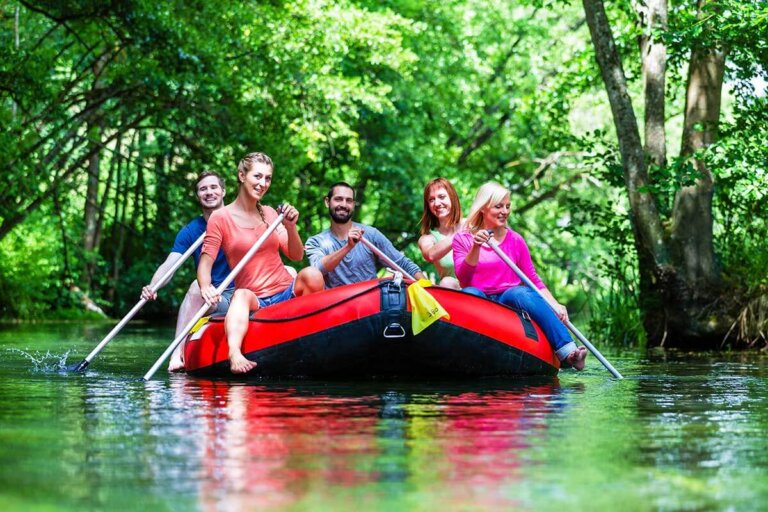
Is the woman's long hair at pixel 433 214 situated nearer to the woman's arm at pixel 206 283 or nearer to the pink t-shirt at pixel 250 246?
the pink t-shirt at pixel 250 246

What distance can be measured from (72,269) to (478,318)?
17.0 meters

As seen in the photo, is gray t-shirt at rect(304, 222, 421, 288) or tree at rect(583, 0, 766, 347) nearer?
gray t-shirt at rect(304, 222, 421, 288)

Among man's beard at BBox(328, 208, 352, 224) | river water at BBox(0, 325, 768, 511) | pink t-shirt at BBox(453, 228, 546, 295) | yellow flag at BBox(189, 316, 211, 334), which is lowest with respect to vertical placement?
river water at BBox(0, 325, 768, 511)

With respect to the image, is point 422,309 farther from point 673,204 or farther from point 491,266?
point 673,204

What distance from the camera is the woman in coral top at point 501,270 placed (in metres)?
9.31

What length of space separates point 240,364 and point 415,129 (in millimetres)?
17111

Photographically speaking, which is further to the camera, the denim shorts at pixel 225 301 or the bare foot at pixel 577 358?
the denim shorts at pixel 225 301

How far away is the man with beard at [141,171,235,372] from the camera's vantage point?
9.73 metres

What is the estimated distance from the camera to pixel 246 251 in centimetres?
941

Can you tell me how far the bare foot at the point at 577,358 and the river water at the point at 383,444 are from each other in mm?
102

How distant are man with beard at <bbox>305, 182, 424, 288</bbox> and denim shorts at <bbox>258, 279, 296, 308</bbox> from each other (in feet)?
Answer: 0.76

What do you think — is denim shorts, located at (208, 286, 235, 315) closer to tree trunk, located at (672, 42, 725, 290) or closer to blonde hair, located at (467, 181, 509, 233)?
blonde hair, located at (467, 181, 509, 233)

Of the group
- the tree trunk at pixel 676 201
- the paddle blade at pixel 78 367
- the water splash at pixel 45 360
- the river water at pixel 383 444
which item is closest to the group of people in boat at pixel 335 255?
the river water at pixel 383 444

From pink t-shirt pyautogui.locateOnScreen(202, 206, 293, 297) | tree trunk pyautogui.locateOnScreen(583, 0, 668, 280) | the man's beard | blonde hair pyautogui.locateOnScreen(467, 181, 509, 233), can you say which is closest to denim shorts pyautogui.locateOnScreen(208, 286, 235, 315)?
pink t-shirt pyautogui.locateOnScreen(202, 206, 293, 297)
